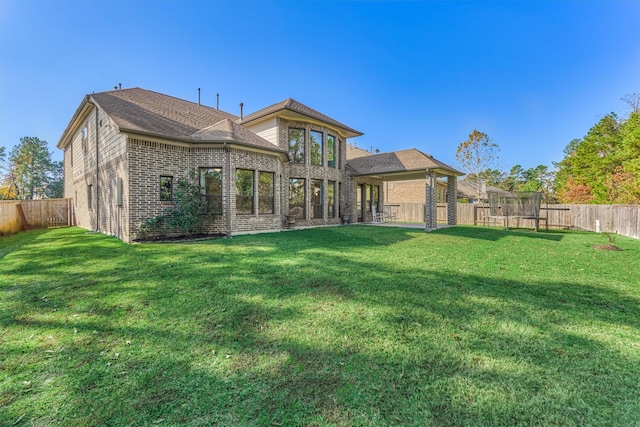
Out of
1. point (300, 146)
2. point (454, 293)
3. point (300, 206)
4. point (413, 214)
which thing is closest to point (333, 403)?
point (454, 293)

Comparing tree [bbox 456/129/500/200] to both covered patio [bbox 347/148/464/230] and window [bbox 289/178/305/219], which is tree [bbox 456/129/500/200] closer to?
covered patio [bbox 347/148/464/230]

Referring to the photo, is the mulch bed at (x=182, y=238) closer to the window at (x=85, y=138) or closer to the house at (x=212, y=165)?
the house at (x=212, y=165)

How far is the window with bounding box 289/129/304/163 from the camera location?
545 inches

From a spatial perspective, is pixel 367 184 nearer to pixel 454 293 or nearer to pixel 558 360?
pixel 454 293

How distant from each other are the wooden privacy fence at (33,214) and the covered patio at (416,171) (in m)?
16.8

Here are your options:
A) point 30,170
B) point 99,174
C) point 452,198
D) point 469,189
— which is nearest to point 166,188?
point 99,174

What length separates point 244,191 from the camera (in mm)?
10883

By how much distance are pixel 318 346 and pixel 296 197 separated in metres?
11.5

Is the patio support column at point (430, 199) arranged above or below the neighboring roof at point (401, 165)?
below

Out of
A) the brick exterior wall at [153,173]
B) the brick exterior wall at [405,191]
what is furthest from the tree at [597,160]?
the brick exterior wall at [153,173]

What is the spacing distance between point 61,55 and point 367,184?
641 inches

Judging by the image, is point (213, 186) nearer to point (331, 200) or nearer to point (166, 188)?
point (166, 188)

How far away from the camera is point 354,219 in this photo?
16.2 m

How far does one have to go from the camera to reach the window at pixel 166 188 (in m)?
9.47
